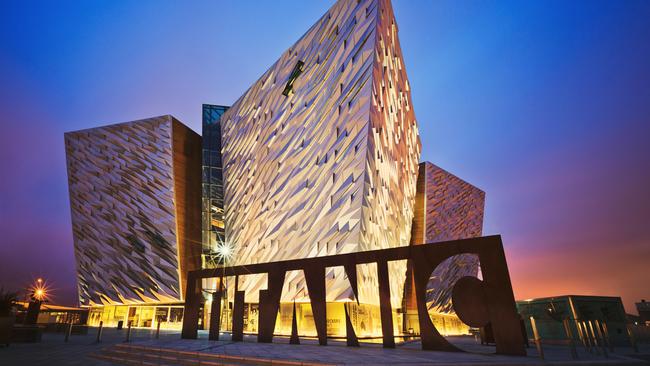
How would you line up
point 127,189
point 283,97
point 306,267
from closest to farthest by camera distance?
point 306,267 < point 283,97 < point 127,189

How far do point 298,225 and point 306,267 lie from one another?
7.35 meters

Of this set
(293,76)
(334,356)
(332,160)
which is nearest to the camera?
(334,356)

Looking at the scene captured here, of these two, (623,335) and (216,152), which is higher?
(216,152)

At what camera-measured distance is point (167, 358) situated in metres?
9.07

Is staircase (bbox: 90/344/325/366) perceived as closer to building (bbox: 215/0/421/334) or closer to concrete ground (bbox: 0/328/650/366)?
concrete ground (bbox: 0/328/650/366)

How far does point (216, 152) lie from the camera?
1171 inches

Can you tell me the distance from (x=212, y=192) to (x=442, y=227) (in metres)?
20.7

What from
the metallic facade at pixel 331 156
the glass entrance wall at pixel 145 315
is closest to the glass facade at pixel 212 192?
the metallic facade at pixel 331 156

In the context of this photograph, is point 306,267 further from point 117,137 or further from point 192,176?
point 117,137

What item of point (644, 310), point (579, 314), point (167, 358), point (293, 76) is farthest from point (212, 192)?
point (644, 310)

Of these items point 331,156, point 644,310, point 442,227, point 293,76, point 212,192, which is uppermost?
point 293,76

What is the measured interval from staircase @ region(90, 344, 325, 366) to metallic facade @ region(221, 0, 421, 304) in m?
7.64

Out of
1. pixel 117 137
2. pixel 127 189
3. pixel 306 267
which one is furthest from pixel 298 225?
pixel 117 137

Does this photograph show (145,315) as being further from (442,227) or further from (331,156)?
(442,227)
